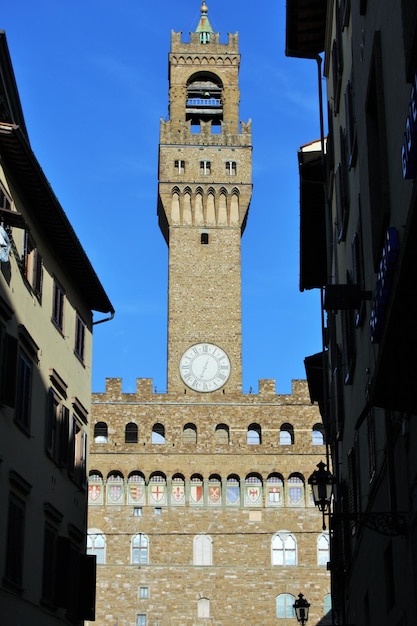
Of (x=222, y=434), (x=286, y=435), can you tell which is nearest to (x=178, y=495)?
(x=222, y=434)

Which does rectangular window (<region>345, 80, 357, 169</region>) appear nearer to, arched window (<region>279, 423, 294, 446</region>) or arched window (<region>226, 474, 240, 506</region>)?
arched window (<region>226, 474, 240, 506</region>)

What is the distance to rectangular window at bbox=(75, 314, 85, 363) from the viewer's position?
20734 mm

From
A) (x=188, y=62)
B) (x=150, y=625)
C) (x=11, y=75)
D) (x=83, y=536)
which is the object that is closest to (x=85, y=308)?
(x=83, y=536)

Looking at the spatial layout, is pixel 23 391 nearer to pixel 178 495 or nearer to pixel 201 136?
pixel 178 495

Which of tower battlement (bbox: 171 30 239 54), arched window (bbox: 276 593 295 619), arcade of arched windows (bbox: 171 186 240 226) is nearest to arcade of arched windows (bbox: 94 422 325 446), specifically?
arched window (bbox: 276 593 295 619)

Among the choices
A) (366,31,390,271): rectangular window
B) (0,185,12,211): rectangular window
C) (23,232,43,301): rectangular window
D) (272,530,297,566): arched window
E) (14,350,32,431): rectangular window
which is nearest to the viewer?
(366,31,390,271): rectangular window

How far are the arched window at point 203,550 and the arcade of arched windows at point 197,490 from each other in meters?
1.31

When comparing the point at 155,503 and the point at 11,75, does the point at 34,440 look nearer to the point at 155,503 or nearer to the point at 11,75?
the point at 11,75

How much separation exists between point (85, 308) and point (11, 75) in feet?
22.2

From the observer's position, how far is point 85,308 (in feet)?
71.4

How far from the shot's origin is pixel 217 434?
1730 inches

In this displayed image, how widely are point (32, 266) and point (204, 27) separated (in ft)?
131

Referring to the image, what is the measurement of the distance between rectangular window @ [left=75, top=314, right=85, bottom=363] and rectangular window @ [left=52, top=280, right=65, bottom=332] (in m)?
1.20

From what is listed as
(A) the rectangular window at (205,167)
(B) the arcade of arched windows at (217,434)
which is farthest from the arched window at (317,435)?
(A) the rectangular window at (205,167)
